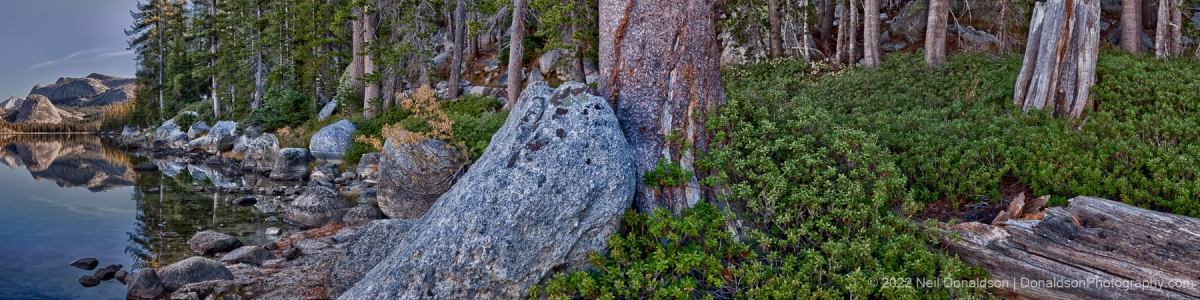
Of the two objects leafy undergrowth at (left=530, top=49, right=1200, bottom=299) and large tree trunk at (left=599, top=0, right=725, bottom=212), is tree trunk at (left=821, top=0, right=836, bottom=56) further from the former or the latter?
large tree trunk at (left=599, top=0, right=725, bottom=212)

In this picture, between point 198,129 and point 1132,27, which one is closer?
point 1132,27

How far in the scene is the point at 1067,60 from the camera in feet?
28.0

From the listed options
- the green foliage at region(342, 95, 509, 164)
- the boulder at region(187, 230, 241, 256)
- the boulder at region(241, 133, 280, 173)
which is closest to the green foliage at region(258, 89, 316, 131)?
the boulder at region(241, 133, 280, 173)

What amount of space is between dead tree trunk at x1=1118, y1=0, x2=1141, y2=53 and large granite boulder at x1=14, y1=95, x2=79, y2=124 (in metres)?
95.5

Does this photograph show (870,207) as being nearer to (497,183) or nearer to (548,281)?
(548,281)

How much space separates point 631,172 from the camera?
531cm

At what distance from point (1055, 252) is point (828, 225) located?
1876 millimetres

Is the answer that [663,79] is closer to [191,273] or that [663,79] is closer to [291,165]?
[191,273]

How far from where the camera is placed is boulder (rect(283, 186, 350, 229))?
11.1 meters

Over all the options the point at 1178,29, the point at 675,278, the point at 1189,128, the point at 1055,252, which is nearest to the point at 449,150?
the point at 675,278

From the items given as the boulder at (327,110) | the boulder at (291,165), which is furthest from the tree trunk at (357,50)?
the boulder at (291,165)

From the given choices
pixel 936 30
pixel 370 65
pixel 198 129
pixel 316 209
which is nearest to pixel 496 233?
pixel 316 209

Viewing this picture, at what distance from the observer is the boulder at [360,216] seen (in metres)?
10.7

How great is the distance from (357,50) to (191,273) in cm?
1632
